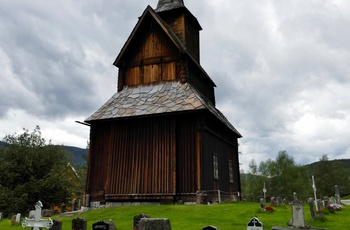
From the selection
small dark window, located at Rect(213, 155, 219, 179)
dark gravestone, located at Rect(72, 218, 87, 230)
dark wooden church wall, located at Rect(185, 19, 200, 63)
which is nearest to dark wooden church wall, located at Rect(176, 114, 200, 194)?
small dark window, located at Rect(213, 155, 219, 179)

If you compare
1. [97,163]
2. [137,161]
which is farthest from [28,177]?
[137,161]

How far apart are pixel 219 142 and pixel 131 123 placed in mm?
6358

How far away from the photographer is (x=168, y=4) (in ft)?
85.9

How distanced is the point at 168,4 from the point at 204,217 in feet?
59.8

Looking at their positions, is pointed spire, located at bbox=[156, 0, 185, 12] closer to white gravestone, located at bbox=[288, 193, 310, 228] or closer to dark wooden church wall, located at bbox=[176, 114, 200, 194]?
dark wooden church wall, located at bbox=[176, 114, 200, 194]

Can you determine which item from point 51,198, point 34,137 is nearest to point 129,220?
point 51,198

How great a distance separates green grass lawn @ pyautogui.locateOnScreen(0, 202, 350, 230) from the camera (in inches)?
470

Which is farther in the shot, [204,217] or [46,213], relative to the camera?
[46,213]

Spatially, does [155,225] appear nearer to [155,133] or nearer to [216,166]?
[155,133]

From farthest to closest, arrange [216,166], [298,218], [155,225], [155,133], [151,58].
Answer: [151,58], [216,166], [155,133], [298,218], [155,225]

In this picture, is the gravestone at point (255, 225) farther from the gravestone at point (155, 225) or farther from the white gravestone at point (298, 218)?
the gravestone at point (155, 225)

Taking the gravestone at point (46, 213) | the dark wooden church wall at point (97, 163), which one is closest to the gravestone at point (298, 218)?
the dark wooden church wall at point (97, 163)

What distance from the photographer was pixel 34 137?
114 ft

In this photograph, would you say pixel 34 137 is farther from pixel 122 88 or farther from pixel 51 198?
pixel 122 88
